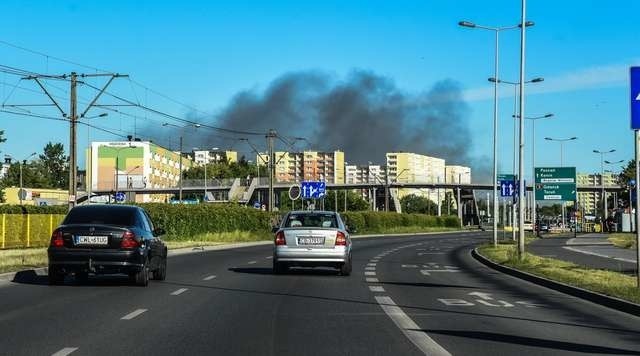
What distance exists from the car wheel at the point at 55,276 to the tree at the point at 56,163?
17708cm

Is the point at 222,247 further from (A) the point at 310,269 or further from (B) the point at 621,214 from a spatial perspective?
(B) the point at 621,214

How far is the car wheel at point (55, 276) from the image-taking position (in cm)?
1622

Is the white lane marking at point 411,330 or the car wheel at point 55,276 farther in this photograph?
the car wheel at point 55,276

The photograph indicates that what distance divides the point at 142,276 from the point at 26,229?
2594 cm

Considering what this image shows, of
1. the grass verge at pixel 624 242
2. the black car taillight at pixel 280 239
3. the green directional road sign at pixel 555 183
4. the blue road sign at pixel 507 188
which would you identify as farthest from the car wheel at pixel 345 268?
the green directional road sign at pixel 555 183

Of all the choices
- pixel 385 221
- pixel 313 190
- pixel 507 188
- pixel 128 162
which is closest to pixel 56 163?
pixel 128 162

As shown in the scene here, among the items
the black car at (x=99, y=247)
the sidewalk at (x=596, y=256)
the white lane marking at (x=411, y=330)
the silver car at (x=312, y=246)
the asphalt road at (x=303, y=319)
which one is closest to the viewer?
the white lane marking at (x=411, y=330)

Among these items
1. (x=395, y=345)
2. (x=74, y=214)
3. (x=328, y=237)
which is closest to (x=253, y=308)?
(x=395, y=345)

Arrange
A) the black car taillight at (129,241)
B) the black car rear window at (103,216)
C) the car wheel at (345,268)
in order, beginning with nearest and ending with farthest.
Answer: the black car taillight at (129,241) → the black car rear window at (103,216) → the car wheel at (345,268)

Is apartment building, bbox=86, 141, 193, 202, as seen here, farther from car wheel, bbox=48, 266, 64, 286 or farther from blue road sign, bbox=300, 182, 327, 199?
car wheel, bbox=48, 266, 64, 286

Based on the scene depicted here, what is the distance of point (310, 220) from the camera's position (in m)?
20.9

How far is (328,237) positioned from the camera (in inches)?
792

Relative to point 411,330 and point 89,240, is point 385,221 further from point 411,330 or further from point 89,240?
point 411,330

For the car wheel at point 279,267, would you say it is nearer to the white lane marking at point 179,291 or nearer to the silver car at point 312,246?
the silver car at point 312,246
